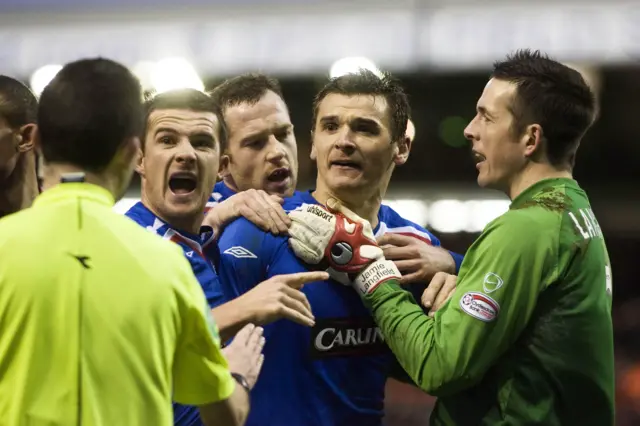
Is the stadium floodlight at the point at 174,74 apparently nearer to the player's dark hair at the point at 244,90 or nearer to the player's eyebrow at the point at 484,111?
the player's dark hair at the point at 244,90

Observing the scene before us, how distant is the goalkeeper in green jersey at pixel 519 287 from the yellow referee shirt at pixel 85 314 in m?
1.10

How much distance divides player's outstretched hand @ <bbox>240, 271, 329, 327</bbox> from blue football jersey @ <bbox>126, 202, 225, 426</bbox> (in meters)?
0.25

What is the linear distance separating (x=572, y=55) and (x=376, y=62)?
243cm

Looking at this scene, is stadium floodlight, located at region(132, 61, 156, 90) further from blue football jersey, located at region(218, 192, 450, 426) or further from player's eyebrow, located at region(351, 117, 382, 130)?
blue football jersey, located at region(218, 192, 450, 426)

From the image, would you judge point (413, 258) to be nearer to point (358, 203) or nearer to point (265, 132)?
point (358, 203)

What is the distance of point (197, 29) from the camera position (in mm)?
12922

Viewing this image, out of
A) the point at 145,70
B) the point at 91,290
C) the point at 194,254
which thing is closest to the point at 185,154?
the point at 194,254

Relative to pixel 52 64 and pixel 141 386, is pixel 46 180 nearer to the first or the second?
pixel 141 386

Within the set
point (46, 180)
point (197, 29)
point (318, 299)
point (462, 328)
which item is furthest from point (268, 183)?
point (197, 29)

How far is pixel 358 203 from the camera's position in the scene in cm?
364

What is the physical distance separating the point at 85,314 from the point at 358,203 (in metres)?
1.69

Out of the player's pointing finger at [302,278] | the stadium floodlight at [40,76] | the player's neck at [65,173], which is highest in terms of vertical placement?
the player's neck at [65,173]

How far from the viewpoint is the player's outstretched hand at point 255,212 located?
3432 mm

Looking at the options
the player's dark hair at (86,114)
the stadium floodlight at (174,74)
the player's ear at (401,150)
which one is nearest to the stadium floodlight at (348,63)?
the stadium floodlight at (174,74)
